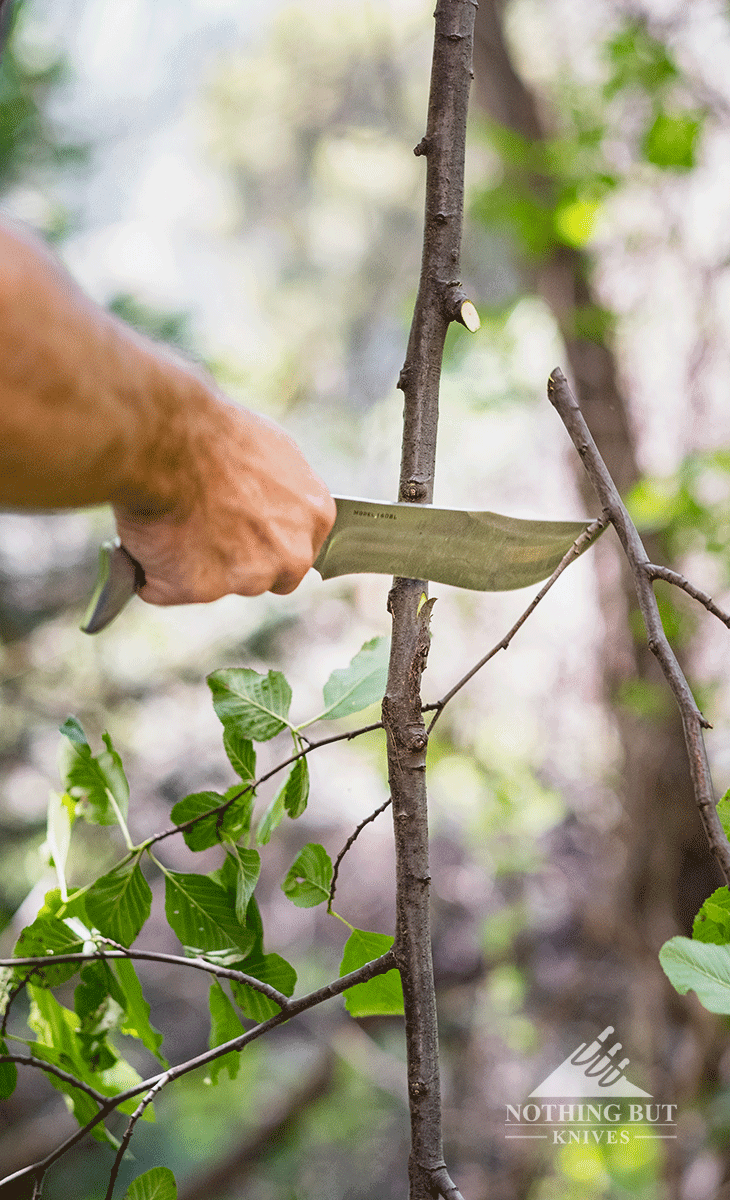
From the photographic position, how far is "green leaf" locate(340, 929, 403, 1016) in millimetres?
540

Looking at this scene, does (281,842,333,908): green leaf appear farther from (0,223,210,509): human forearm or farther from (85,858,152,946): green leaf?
(0,223,210,509): human forearm

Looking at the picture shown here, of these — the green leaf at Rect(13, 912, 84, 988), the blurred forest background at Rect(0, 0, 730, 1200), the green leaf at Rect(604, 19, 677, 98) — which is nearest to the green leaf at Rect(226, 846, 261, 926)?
the green leaf at Rect(13, 912, 84, 988)

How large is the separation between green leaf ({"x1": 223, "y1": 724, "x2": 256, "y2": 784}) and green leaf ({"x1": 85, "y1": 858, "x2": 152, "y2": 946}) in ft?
0.30

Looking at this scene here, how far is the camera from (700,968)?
1.23 ft

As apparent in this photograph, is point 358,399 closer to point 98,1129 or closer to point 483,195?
point 483,195

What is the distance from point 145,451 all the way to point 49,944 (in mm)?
331

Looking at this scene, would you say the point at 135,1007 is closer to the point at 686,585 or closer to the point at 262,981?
the point at 262,981

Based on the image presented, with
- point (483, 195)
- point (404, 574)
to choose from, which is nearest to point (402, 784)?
point (404, 574)

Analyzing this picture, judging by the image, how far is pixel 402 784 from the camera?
513 mm

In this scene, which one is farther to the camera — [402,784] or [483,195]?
[483,195]

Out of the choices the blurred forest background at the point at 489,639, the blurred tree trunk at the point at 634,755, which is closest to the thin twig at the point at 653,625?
the blurred forest background at the point at 489,639

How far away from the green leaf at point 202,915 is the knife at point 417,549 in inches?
7.0

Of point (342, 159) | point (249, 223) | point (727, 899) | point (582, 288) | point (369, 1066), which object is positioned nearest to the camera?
point (727, 899)

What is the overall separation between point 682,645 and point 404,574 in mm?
1339
